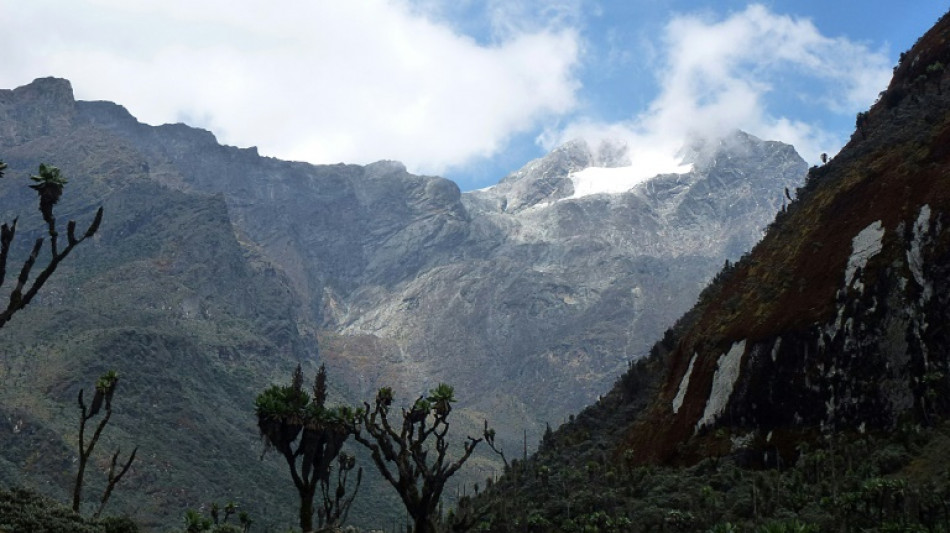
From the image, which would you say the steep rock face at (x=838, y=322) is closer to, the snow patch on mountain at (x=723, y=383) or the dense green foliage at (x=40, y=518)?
the snow patch on mountain at (x=723, y=383)

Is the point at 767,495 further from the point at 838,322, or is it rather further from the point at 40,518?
the point at 40,518

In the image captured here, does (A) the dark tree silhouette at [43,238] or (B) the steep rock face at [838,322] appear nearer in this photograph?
(A) the dark tree silhouette at [43,238]

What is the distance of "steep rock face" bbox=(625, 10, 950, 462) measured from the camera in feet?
205

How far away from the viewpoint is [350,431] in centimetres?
4162

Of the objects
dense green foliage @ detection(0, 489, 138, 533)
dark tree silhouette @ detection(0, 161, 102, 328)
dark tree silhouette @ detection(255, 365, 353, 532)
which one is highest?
dark tree silhouette @ detection(0, 161, 102, 328)

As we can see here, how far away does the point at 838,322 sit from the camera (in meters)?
68.3

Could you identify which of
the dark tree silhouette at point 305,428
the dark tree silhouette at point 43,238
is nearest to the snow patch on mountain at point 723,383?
the dark tree silhouette at point 305,428

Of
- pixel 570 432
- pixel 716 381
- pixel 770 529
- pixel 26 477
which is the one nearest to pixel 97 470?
pixel 26 477

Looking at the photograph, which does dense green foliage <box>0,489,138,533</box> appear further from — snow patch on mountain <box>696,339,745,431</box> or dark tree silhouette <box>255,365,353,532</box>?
snow patch on mountain <box>696,339,745,431</box>

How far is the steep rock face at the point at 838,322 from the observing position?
205ft

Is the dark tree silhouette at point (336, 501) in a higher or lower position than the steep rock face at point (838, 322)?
lower

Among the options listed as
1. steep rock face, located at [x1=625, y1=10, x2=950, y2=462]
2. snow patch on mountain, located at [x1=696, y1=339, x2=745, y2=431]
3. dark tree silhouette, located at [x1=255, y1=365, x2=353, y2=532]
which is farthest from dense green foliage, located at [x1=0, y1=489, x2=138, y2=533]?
snow patch on mountain, located at [x1=696, y1=339, x2=745, y2=431]

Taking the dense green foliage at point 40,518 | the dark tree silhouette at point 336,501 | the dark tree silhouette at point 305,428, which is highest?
the dark tree silhouette at point 305,428

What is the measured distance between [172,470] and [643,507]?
155 metres
